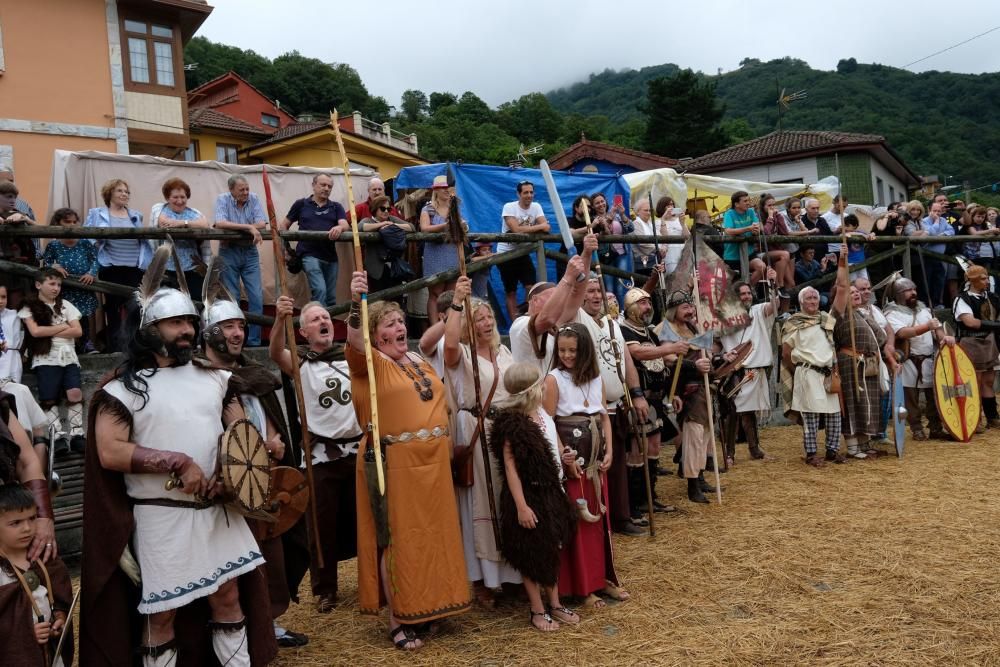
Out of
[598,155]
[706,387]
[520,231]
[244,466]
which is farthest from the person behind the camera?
[598,155]

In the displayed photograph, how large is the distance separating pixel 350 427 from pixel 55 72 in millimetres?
16092

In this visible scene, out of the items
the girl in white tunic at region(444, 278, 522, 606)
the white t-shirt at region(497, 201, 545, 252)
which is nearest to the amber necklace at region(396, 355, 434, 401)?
the girl in white tunic at region(444, 278, 522, 606)

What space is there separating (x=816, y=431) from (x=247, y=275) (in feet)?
18.1

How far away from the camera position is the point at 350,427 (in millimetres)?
4824

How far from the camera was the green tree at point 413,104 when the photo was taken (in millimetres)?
66938

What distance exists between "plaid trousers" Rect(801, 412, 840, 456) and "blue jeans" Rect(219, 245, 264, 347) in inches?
205

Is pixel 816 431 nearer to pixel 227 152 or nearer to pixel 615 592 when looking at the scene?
pixel 615 592

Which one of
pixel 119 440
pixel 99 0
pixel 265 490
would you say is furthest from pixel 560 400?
pixel 99 0

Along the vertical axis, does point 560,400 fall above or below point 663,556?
above

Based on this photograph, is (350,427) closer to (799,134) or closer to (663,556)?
(663,556)

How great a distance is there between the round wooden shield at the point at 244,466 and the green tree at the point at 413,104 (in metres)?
63.5

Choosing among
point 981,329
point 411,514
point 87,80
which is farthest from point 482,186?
point 87,80

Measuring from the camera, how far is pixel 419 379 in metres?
4.23

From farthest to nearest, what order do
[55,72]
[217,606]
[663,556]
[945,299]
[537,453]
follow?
[55,72]
[945,299]
[663,556]
[537,453]
[217,606]
